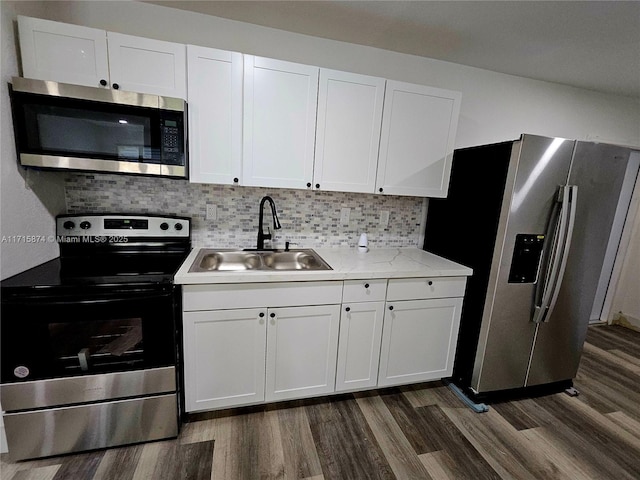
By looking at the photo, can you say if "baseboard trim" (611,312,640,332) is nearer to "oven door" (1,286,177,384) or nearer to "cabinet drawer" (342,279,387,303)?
"cabinet drawer" (342,279,387,303)

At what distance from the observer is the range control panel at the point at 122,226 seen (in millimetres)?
1722

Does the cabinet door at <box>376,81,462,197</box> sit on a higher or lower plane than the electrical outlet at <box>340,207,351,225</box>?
higher

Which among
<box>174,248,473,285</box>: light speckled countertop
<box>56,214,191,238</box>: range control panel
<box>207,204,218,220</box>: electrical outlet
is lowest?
<box>174,248,473,285</box>: light speckled countertop

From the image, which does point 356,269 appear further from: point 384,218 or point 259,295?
point 384,218

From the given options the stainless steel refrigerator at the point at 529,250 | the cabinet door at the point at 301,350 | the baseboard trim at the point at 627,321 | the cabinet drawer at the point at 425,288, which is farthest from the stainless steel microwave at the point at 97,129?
the baseboard trim at the point at 627,321

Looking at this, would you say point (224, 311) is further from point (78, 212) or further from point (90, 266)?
point (78, 212)

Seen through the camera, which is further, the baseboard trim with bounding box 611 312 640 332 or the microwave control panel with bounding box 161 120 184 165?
the baseboard trim with bounding box 611 312 640 332


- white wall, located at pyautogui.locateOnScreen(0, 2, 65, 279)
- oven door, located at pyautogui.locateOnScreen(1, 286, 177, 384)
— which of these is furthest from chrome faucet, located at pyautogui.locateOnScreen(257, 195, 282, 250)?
white wall, located at pyautogui.locateOnScreen(0, 2, 65, 279)

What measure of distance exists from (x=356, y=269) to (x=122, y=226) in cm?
150

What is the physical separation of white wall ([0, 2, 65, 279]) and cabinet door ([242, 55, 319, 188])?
1095 millimetres

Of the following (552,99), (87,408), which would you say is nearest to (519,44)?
(552,99)

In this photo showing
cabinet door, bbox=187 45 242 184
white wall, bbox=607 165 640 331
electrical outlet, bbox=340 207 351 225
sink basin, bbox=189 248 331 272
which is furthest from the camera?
white wall, bbox=607 165 640 331

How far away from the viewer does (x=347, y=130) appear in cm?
191

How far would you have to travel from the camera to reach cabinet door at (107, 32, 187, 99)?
4.94 ft
